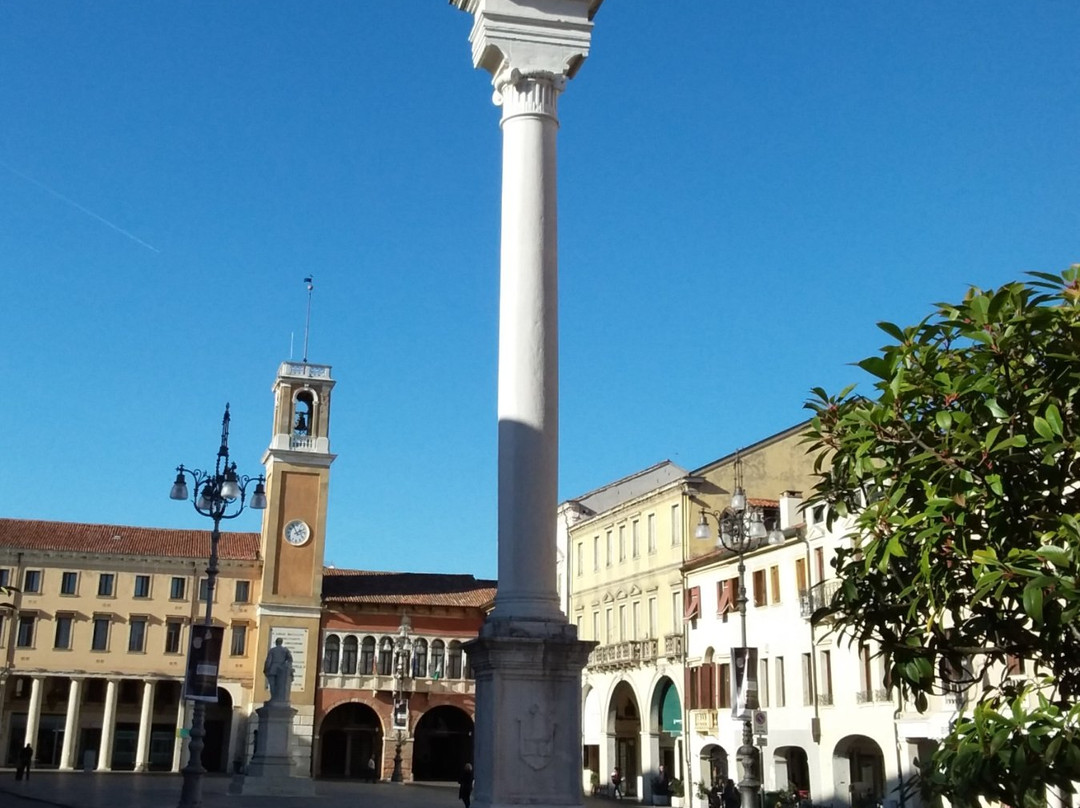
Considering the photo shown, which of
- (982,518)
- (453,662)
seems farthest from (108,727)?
(982,518)

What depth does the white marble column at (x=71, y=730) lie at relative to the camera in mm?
60938

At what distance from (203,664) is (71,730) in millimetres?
45218

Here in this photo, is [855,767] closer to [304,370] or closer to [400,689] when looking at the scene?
[400,689]

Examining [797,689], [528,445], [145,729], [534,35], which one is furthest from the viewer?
[145,729]

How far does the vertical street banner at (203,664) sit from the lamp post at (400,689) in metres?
42.8

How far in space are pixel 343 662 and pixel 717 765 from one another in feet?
90.9

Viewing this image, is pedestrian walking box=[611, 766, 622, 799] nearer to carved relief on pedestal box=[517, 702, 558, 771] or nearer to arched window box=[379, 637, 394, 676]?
arched window box=[379, 637, 394, 676]

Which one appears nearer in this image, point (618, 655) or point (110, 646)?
point (618, 655)

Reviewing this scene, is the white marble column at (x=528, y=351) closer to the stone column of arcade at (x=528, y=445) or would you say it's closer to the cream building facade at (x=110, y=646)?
the stone column of arcade at (x=528, y=445)

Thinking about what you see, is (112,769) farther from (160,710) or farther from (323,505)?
(323,505)

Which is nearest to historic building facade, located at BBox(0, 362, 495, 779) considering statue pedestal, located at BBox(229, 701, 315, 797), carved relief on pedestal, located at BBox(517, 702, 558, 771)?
statue pedestal, located at BBox(229, 701, 315, 797)

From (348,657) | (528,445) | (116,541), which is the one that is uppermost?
(116,541)

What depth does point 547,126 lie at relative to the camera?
1512 cm

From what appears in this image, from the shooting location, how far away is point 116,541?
215 ft
